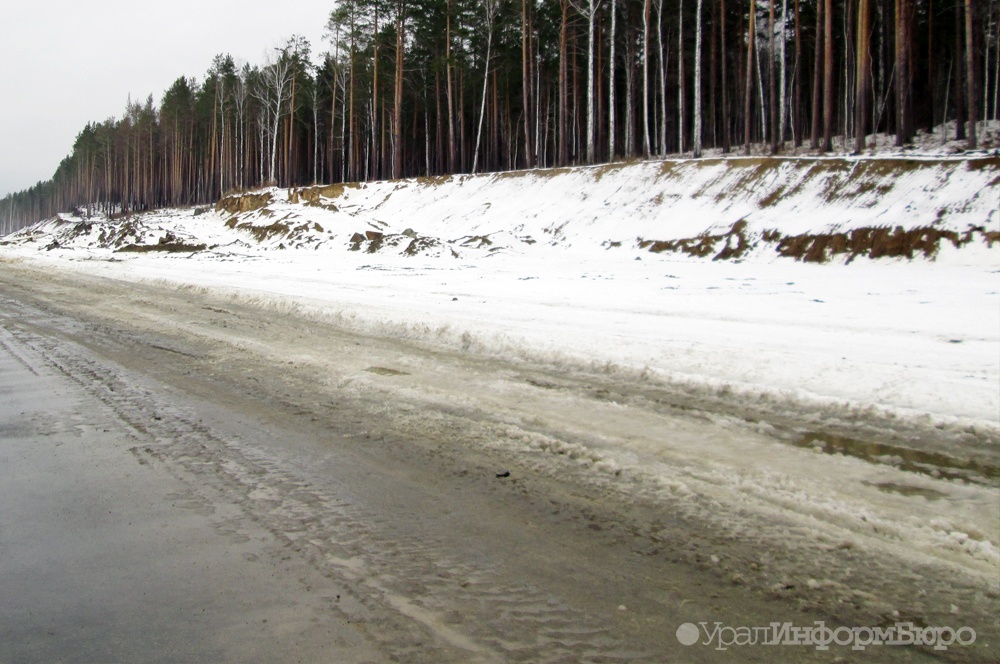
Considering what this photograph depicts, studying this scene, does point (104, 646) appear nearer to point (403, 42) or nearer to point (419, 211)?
point (419, 211)

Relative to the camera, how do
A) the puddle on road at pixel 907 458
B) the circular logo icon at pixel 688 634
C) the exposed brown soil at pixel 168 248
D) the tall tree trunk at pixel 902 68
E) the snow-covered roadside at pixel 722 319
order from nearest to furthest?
1. the circular logo icon at pixel 688 634
2. the puddle on road at pixel 907 458
3. the snow-covered roadside at pixel 722 319
4. the tall tree trunk at pixel 902 68
5. the exposed brown soil at pixel 168 248

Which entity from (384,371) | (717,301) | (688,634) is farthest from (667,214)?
(688,634)

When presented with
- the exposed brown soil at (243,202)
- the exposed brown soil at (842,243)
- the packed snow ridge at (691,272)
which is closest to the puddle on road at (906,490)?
the packed snow ridge at (691,272)

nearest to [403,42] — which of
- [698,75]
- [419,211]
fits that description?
[419,211]

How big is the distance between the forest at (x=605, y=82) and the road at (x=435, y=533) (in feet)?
75.5

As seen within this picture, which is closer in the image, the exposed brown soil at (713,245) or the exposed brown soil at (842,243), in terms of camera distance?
the exposed brown soil at (842,243)

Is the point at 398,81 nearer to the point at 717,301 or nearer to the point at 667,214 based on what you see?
the point at 667,214

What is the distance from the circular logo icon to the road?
0.03 m

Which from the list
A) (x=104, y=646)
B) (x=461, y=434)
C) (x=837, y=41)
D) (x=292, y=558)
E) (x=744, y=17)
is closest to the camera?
(x=104, y=646)

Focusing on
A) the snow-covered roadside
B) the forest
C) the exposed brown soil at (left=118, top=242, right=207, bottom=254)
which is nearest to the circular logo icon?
the snow-covered roadside

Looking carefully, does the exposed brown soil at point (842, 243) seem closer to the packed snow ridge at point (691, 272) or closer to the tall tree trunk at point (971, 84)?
the packed snow ridge at point (691, 272)

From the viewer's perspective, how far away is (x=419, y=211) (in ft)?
104

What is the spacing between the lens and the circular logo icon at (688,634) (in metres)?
2.24

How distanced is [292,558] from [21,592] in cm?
101
